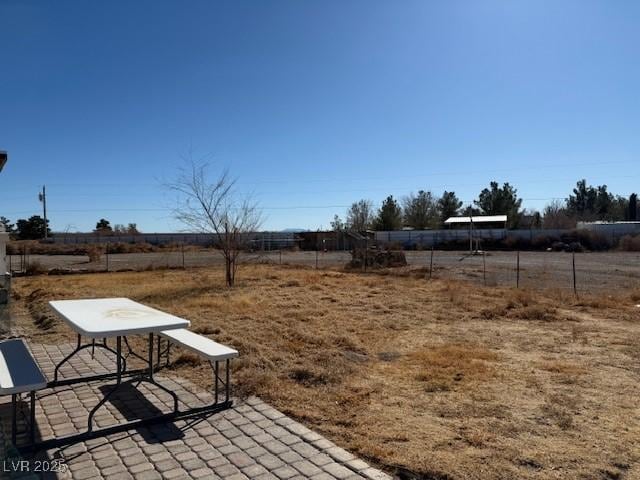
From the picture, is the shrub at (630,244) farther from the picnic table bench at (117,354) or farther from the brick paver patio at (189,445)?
the brick paver patio at (189,445)

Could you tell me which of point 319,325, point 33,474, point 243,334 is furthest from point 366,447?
point 319,325

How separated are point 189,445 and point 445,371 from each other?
9.76ft

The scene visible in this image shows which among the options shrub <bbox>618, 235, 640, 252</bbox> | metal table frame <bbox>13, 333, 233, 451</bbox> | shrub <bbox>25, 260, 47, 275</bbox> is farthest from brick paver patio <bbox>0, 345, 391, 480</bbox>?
shrub <bbox>618, 235, 640, 252</bbox>

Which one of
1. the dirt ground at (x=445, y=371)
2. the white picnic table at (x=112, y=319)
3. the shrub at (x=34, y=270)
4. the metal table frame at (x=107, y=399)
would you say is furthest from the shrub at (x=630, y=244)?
the white picnic table at (x=112, y=319)

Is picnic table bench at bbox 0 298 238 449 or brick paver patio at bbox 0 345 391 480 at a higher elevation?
picnic table bench at bbox 0 298 238 449

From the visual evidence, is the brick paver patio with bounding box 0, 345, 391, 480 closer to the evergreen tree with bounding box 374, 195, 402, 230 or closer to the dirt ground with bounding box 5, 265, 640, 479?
the dirt ground with bounding box 5, 265, 640, 479

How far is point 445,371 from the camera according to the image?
18.2ft

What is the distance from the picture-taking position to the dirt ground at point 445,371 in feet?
11.5

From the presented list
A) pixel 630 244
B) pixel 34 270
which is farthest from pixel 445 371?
pixel 630 244

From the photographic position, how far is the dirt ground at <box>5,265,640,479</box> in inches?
138

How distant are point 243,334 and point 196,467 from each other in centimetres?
409

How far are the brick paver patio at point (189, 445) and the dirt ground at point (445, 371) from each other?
10.2 inches

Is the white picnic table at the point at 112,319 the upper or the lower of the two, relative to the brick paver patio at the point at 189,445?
upper

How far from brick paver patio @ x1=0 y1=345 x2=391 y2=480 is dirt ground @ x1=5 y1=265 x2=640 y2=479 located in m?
0.26
